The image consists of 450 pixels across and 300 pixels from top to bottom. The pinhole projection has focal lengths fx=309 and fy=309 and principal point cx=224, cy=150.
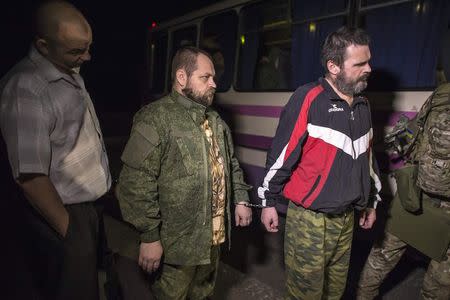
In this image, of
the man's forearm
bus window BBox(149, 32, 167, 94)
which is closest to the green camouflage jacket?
the man's forearm

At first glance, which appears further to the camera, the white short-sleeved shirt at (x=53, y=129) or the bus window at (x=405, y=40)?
the bus window at (x=405, y=40)

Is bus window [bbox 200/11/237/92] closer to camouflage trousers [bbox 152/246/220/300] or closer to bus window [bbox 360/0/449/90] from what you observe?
bus window [bbox 360/0/449/90]

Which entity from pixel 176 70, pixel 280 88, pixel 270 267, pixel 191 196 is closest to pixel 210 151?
pixel 191 196

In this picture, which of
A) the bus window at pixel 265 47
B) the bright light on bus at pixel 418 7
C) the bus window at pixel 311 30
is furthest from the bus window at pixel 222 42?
the bright light on bus at pixel 418 7

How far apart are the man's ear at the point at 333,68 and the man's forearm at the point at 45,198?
1796 mm

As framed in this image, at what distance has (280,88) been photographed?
4.09 metres

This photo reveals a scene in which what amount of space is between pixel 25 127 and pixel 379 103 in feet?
9.96

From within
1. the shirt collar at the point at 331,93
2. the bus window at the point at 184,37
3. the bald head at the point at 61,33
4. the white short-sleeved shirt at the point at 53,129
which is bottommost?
the white short-sleeved shirt at the point at 53,129

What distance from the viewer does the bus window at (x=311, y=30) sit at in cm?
344

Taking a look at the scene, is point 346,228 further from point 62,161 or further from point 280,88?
point 280,88

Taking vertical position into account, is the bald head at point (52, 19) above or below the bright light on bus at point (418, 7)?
below

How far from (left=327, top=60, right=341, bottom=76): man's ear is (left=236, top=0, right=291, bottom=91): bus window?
191 centimetres

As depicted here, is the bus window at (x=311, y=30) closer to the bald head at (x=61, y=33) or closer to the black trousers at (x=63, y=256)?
the bald head at (x=61, y=33)

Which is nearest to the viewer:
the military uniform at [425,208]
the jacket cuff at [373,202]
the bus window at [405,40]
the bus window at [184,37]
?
the military uniform at [425,208]
